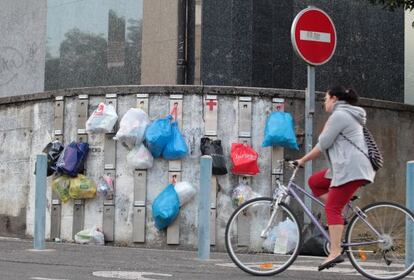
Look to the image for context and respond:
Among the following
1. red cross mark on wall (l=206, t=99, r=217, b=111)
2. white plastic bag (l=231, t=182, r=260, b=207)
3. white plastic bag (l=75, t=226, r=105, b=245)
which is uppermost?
red cross mark on wall (l=206, t=99, r=217, b=111)

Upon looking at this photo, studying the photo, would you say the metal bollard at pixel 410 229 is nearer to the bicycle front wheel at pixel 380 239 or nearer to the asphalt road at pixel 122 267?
the bicycle front wheel at pixel 380 239

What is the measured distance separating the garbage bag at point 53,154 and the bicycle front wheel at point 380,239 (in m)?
5.78

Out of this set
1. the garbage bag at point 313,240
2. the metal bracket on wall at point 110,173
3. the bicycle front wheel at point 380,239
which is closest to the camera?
the bicycle front wheel at point 380,239

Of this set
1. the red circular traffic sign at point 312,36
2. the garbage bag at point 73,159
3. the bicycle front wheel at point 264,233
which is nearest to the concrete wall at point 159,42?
the garbage bag at point 73,159

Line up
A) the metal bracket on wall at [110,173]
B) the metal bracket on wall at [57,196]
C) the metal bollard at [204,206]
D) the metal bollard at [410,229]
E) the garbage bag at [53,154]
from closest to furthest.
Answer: the metal bollard at [410,229]
the metal bollard at [204,206]
the metal bracket on wall at [110,173]
the garbage bag at [53,154]
the metal bracket on wall at [57,196]

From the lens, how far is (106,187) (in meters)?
10.8

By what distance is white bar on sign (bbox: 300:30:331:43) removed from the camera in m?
9.38

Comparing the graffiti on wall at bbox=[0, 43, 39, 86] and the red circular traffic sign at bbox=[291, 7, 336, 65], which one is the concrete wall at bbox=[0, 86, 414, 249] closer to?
the red circular traffic sign at bbox=[291, 7, 336, 65]

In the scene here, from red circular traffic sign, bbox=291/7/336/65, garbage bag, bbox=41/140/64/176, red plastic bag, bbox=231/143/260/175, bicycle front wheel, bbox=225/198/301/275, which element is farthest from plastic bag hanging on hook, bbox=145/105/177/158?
bicycle front wheel, bbox=225/198/301/275

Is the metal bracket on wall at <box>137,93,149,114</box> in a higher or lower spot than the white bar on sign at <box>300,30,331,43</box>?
lower

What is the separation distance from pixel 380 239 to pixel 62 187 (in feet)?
18.7

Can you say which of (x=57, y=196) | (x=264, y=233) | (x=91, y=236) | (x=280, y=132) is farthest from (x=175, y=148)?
(x=264, y=233)

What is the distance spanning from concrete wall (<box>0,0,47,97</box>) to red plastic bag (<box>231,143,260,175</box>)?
4.82 m

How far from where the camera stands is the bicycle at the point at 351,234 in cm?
656
